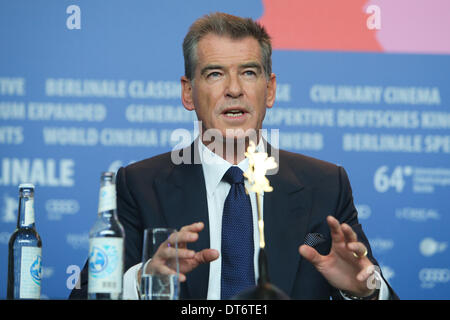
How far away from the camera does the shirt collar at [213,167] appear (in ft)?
7.00

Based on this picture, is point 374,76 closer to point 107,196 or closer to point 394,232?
point 394,232

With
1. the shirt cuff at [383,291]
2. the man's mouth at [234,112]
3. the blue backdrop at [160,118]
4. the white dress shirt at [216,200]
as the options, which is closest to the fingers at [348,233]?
the shirt cuff at [383,291]

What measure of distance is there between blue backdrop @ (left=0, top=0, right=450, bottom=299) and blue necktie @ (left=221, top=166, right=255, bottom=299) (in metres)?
0.76

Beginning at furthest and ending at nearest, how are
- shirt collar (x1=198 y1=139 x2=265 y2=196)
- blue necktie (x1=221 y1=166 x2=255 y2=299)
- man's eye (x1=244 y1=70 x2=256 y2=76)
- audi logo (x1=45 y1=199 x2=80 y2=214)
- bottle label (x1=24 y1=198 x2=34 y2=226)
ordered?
audi logo (x1=45 y1=199 x2=80 y2=214)
man's eye (x1=244 y1=70 x2=256 y2=76)
shirt collar (x1=198 y1=139 x2=265 y2=196)
blue necktie (x1=221 y1=166 x2=255 y2=299)
bottle label (x1=24 y1=198 x2=34 y2=226)

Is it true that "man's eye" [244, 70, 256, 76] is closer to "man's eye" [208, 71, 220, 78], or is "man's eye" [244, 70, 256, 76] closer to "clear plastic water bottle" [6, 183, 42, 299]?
"man's eye" [208, 71, 220, 78]

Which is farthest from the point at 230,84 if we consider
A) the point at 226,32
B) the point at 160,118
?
the point at 160,118

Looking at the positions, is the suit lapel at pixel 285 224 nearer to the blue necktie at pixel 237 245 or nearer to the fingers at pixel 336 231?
the blue necktie at pixel 237 245

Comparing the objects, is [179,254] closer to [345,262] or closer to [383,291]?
[345,262]

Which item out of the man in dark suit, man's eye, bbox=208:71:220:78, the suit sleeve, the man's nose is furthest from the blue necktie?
man's eye, bbox=208:71:220:78

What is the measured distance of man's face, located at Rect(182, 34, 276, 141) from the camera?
220 cm
